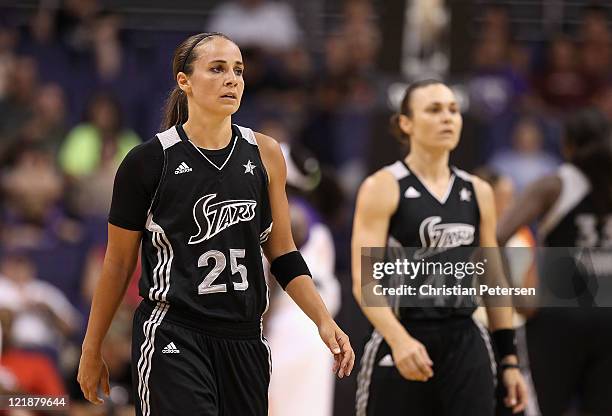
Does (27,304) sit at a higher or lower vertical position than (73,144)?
lower

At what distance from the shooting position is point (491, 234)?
5508 mm

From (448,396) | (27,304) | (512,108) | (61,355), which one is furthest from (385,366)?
(512,108)

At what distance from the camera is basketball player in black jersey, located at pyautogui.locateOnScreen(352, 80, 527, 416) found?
5250mm

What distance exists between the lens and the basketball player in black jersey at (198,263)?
4211 mm

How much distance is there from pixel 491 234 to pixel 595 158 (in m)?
0.99

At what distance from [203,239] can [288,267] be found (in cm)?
39

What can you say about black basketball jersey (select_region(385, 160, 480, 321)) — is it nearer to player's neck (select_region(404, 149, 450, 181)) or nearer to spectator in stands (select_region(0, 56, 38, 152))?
player's neck (select_region(404, 149, 450, 181))

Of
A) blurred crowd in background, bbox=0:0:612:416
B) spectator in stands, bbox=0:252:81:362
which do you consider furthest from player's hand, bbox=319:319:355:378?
spectator in stands, bbox=0:252:81:362

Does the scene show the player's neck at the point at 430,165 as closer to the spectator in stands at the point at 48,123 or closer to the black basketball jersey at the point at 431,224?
the black basketball jersey at the point at 431,224

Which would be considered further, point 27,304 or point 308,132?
point 308,132

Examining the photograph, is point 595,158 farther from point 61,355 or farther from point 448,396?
point 61,355

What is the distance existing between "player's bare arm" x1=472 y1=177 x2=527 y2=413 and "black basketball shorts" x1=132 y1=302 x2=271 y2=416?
155cm

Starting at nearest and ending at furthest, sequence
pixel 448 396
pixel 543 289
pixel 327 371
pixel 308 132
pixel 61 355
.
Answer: pixel 448 396 < pixel 543 289 < pixel 327 371 < pixel 61 355 < pixel 308 132

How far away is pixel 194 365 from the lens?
4152 millimetres
